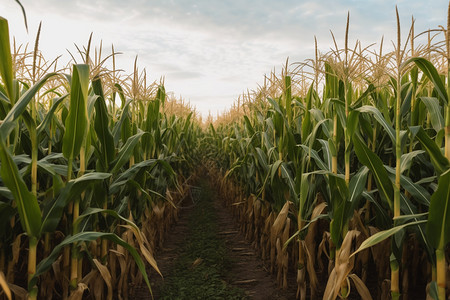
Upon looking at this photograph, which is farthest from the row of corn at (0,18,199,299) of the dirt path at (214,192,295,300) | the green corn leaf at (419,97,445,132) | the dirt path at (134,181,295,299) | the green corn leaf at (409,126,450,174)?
the green corn leaf at (419,97,445,132)

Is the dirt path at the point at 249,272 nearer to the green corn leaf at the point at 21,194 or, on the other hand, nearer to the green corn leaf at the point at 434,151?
the green corn leaf at the point at 434,151

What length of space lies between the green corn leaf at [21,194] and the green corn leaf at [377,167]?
6.75 feet

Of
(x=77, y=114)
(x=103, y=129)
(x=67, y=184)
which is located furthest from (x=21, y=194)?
(x=103, y=129)

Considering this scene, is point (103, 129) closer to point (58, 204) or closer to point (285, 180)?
point (58, 204)

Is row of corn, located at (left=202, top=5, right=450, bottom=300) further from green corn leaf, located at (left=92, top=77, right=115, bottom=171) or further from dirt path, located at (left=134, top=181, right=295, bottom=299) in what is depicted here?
green corn leaf, located at (left=92, top=77, right=115, bottom=171)

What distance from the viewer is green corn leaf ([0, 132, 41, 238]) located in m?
1.81

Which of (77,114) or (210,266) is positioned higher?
(77,114)

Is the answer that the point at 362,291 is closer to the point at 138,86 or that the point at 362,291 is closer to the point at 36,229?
the point at 36,229

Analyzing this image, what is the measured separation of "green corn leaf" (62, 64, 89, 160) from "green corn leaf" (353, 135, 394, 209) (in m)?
1.77

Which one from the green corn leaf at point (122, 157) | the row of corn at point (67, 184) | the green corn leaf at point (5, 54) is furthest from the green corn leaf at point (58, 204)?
Result: the green corn leaf at point (5, 54)

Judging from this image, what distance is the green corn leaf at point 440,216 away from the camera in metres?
1.94

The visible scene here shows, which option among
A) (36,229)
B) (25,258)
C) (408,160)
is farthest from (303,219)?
(25,258)

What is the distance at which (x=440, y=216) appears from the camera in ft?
6.62

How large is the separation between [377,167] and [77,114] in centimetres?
198
